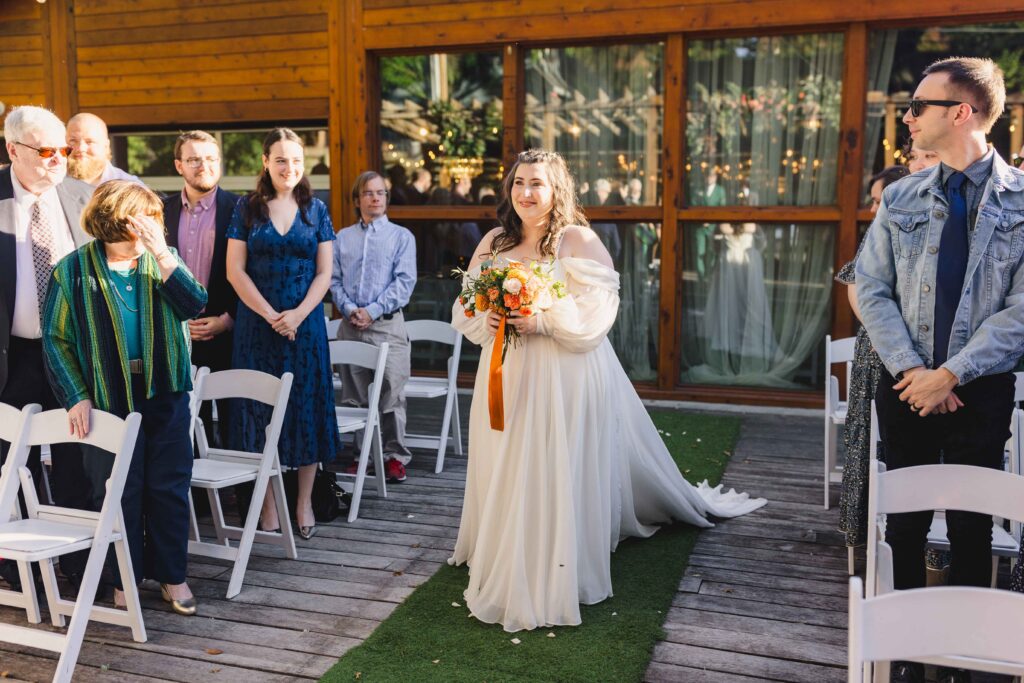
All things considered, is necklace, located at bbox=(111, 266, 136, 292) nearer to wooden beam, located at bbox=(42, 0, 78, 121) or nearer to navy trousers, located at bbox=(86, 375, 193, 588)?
navy trousers, located at bbox=(86, 375, 193, 588)

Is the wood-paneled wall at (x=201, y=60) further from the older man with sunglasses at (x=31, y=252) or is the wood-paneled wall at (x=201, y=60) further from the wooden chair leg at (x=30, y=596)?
the wooden chair leg at (x=30, y=596)

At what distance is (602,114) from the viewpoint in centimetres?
857

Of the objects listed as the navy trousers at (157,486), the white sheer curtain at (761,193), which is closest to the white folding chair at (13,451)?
the navy trousers at (157,486)

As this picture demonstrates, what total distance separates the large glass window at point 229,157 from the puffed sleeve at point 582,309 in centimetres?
543

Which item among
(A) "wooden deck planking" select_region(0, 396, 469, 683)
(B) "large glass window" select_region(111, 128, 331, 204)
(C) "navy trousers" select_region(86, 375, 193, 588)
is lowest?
(A) "wooden deck planking" select_region(0, 396, 469, 683)

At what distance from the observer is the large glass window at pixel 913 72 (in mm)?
7512

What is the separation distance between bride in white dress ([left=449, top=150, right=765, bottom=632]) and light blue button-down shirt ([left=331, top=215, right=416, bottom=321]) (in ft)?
6.61

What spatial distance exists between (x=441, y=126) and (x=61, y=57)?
432cm

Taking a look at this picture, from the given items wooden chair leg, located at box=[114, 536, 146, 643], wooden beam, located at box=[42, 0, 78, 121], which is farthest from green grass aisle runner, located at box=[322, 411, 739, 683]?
wooden beam, located at box=[42, 0, 78, 121]

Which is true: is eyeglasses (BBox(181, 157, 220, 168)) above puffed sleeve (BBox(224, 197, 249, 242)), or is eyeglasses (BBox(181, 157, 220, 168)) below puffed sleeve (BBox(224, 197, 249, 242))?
above

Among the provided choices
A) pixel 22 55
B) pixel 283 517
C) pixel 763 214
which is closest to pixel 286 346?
pixel 283 517

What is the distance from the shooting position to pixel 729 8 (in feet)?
25.3

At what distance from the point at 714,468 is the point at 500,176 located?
12.3ft

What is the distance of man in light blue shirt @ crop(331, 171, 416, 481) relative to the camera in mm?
6281
